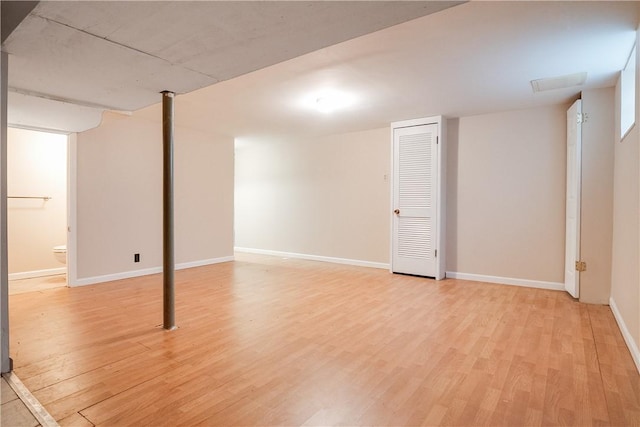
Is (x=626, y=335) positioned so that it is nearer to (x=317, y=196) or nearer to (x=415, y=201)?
(x=415, y=201)

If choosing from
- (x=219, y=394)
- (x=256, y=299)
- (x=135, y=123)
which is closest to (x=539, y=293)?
(x=256, y=299)

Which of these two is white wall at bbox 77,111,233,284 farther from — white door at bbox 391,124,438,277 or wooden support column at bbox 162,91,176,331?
white door at bbox 391,124,438,277

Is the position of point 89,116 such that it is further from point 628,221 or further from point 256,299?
point 628,221

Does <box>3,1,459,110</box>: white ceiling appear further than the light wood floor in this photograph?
No

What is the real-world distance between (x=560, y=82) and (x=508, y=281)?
2560 mm

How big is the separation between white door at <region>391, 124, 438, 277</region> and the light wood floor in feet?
3.37

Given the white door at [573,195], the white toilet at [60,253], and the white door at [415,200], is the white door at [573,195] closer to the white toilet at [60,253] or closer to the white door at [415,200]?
the white door at [415,200]

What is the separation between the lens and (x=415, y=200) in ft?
16.7

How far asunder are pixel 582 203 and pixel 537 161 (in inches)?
34.7

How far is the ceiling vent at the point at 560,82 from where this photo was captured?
10.8ft

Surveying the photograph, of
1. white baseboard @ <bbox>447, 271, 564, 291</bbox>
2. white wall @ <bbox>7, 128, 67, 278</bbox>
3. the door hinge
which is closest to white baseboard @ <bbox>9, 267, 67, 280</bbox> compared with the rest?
white wall @ <bbox>7, 128, 67, 278</bbox>

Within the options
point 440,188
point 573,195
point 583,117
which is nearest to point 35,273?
point 440,188

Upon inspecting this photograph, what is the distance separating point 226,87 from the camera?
359 centimetres

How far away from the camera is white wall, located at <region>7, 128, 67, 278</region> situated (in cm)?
484
